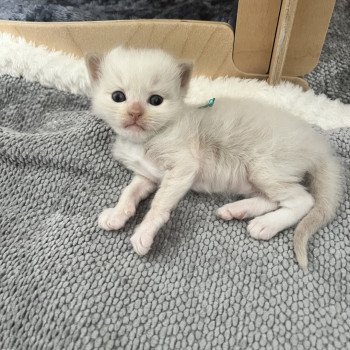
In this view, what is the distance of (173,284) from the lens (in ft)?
3.33

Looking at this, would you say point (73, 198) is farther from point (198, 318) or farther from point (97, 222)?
point (198, 318)

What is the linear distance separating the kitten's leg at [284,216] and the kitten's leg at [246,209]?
27mm

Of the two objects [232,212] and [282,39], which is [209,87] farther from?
[232,212]

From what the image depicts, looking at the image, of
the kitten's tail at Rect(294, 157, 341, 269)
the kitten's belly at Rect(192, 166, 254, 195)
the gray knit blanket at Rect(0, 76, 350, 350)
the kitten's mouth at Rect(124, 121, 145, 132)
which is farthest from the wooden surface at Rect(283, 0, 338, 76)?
the kitten's mouth at Rect(124, 121, 145, 132)

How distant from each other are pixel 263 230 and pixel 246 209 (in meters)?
0.08

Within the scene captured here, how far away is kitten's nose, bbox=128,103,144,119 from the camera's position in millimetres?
1085

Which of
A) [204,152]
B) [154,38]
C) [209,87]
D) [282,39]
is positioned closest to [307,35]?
[282,39]

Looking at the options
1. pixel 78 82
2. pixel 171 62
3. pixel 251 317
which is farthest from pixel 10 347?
pixel 78 82

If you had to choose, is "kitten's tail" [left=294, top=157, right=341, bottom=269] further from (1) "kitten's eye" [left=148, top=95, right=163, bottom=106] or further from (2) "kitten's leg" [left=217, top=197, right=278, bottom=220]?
(1) "kitten's eye" [left=148, top=95, right=163, bottom=106]

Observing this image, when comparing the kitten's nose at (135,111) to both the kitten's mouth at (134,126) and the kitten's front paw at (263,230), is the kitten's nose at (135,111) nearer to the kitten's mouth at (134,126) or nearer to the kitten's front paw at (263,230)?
the kitten's mouth at (134,126)

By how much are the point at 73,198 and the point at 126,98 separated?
1.06ft

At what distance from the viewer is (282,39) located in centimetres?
141

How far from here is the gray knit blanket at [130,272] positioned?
0.93 m

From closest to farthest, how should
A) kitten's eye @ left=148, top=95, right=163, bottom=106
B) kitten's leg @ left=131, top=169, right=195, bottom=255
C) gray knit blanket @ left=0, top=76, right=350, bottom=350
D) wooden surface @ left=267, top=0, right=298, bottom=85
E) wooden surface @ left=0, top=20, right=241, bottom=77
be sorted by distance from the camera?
gray knit blanket @ left=0, top=76, right=350, bottom=350 < kitten's leg @ left=131, top=169, right=195, bottom=255 < kitten's eye @ left=148, top=95, right=163, bottom=106 < wooden surface @ left=267, top=0, right=298, bottom=85 < wooden surface @ left=0, top=20, right=241, bottom=77
